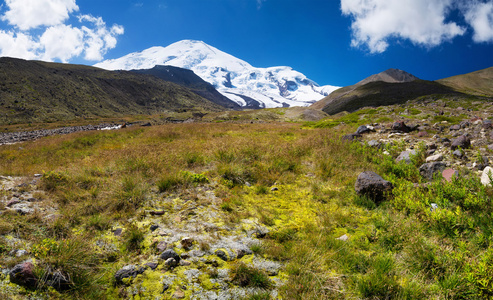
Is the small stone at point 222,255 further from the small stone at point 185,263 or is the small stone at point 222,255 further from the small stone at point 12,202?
the small stone at point 12,202

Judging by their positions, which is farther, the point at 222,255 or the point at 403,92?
the point at 403,92

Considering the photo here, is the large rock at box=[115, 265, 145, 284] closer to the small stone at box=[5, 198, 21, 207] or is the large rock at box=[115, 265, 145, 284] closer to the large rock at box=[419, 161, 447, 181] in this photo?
the small stone at box=[5, 198, 21, 207]

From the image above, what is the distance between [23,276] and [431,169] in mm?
8969

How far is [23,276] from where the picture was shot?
2.50 meters

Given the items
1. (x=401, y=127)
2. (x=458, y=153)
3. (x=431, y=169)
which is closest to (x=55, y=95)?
(x=401, y=127)

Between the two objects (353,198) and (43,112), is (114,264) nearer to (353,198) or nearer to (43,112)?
(353,198)

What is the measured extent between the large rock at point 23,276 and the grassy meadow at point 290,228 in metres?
0.06

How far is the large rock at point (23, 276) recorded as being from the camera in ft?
8.13

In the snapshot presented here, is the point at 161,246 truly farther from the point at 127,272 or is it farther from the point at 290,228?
the point at 290,228

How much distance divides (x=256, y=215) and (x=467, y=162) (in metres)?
6.80

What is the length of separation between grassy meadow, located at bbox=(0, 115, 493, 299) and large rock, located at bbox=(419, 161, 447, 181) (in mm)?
337

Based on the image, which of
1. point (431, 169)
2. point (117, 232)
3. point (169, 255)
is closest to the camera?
point (169, 255)

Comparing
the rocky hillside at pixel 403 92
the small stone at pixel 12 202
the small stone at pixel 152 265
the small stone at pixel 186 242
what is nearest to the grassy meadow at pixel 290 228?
the small stone at pixel 152 265

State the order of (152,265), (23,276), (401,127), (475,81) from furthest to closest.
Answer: (475,81) < (401,127) < (152,265) < (23,276)
